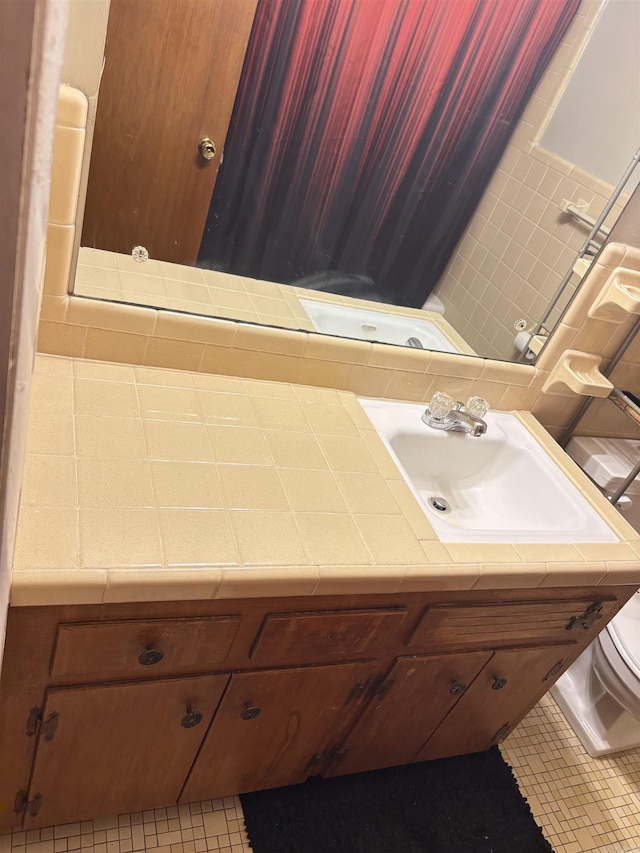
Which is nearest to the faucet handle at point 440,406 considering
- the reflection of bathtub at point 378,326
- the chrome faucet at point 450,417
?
the chrome faucet at point 450,417

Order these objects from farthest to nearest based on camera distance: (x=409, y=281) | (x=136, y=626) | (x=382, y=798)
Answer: (x=382, y=798)
(x=409, y=281)
(x=136, y=626)

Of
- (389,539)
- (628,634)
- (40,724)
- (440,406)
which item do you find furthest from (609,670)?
(40,724)

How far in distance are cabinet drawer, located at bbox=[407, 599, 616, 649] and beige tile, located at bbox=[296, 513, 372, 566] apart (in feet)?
0.73

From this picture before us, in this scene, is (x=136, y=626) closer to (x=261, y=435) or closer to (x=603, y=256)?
(x=261, y=435)

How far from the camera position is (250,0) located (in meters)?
1.05

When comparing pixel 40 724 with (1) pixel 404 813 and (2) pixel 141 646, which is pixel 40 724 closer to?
(2) pixel 141 646

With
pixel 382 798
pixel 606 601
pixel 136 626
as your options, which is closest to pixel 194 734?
pixel 136 626

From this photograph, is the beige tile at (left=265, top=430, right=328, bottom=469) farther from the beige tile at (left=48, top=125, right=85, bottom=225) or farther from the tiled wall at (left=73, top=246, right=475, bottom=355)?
the beige tile at (left=48, top=125, right=85, bottom=225)

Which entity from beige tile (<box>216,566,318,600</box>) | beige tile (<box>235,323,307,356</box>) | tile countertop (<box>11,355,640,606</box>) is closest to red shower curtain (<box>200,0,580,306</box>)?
beige tile (<box>235,323,307,356</box>)

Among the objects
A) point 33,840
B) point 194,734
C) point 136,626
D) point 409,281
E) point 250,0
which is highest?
point 250,0

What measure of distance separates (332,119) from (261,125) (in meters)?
0.14

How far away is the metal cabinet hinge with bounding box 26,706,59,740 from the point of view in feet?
3.32

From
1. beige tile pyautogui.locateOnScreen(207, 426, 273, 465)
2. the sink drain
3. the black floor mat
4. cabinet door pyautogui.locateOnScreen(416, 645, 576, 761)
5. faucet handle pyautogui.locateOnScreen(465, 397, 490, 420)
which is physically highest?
faucet handle pyautogui.locateOnScreen(465, 397, 490, 420)

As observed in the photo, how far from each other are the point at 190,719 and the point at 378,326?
885 mm
